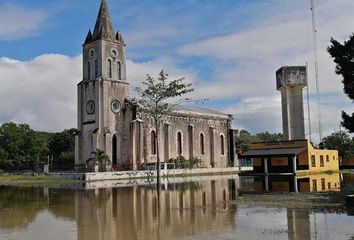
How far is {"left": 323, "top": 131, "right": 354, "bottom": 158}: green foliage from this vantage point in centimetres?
6579

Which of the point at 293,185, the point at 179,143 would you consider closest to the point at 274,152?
the point at 293,185

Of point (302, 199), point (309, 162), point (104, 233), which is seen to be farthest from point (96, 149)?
point (104, 233)

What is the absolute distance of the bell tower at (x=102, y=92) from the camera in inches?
2141

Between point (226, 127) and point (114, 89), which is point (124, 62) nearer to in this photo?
point (114, 89)

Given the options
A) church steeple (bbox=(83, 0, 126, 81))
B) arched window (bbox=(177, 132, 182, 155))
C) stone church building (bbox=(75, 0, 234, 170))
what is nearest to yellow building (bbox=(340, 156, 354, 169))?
arched window (bbox=(177, 132, 182, 155))

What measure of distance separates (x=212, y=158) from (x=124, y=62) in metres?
21.1

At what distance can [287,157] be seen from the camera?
45.8m

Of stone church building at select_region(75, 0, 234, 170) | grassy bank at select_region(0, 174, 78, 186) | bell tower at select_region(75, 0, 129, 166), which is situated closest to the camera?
grassy bank at select_region(0, 174, 78, 186)

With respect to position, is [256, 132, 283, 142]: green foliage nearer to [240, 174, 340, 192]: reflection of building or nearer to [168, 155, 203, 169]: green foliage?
[168, 155, 203, 169]: green foliage

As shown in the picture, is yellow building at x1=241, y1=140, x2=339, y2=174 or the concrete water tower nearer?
yellow building at x1=241, y1=140, x2=339, y2=174

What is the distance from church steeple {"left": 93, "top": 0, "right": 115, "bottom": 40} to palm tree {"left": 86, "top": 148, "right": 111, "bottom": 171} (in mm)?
15880

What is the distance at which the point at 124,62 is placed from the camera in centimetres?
5912

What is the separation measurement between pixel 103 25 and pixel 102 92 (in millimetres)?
9711

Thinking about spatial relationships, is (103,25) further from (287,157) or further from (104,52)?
(287,157)
